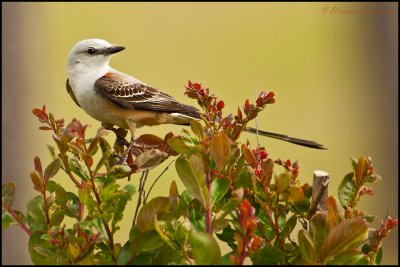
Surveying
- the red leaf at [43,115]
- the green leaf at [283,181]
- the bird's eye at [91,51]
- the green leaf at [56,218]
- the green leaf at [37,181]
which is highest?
the bird's eye at [91,51]

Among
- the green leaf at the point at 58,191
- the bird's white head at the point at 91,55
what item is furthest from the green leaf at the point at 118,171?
the bird's white head at the point at 91,55

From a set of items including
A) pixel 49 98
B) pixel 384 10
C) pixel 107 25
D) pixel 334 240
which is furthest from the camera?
pixel 107 25

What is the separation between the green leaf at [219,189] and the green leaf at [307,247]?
199 mm

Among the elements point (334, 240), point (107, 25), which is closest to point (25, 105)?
point (334, 240)

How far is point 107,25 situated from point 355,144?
4.59 m

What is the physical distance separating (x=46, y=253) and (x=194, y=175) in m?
0.31

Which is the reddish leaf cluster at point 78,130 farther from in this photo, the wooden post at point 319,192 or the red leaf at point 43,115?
the wooden post at point 319,192

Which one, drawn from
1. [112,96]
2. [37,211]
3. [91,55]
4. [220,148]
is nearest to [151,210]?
[220,148]

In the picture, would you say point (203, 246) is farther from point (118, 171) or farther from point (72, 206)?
point (72, 206)

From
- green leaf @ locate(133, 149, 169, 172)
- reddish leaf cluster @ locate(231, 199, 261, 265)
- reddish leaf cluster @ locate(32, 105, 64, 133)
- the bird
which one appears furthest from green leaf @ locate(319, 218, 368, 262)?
the bird

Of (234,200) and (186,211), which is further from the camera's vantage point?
(186,211)

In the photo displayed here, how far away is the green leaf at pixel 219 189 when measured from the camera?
48.8 inches

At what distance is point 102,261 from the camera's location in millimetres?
1267

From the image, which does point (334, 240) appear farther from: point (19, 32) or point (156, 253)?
point (19, 32)
